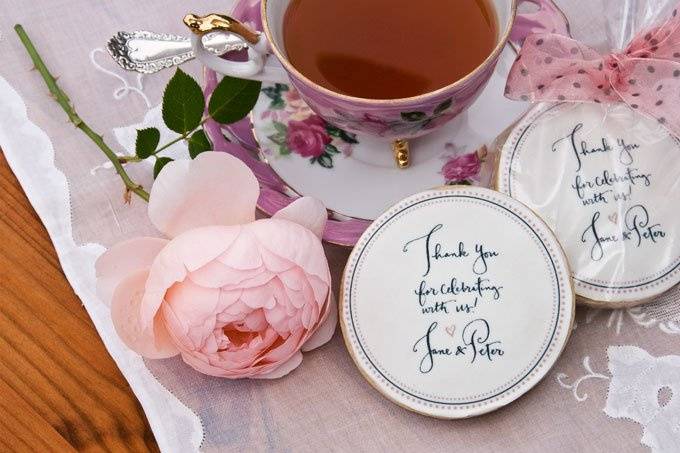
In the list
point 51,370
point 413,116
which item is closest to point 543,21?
point 413,116

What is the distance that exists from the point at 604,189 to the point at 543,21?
0.70ft

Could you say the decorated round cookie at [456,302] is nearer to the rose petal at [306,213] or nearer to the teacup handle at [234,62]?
the rose petal at [306,213]

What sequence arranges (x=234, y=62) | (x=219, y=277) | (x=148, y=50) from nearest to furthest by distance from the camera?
(x=219, y=277), (x=234, y=62), (x=148, y=50)

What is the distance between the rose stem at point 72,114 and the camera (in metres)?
0.85

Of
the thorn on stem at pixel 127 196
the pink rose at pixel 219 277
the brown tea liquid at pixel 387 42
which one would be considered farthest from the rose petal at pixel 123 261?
the brown tea liquid at pixel 387 42

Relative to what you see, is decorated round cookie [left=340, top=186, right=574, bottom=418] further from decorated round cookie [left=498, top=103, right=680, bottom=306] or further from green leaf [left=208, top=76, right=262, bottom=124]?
green leaf [left=208, top=76, right=262, bottom=124]

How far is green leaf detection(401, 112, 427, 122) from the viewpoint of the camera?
769 millimetres

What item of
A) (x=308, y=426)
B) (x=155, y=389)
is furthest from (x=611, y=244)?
(x=155, y=389)

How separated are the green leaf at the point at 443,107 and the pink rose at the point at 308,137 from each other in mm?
161

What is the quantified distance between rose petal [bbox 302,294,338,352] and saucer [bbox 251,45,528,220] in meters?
0.10

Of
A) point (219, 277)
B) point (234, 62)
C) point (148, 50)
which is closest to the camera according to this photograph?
point (219, 277)

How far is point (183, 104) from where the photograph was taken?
83cm

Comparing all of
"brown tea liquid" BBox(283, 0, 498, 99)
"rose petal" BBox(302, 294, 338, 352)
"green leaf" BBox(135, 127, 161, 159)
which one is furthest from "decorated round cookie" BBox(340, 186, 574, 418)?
"green leaf" BBox(135, 127, 161, 159)

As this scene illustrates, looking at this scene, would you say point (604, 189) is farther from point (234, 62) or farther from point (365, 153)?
point (234, 62)
